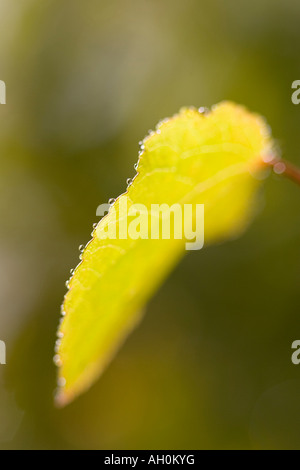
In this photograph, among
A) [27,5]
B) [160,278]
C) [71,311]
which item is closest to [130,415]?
[160,278]

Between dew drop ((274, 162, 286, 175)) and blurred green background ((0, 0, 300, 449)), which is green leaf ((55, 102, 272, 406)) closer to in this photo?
dew drop ((274, 162, 286, 175))

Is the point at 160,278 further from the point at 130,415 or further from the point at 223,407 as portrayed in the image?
the point at 130,415

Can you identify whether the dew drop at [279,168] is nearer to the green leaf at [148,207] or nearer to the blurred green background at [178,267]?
the green leaf at [148,207]

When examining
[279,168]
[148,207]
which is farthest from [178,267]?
[148,207]

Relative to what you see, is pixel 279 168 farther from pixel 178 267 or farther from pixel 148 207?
pixel 178 267

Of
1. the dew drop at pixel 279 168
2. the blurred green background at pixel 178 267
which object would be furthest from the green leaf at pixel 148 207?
the blurred green background at pixel 178 267
